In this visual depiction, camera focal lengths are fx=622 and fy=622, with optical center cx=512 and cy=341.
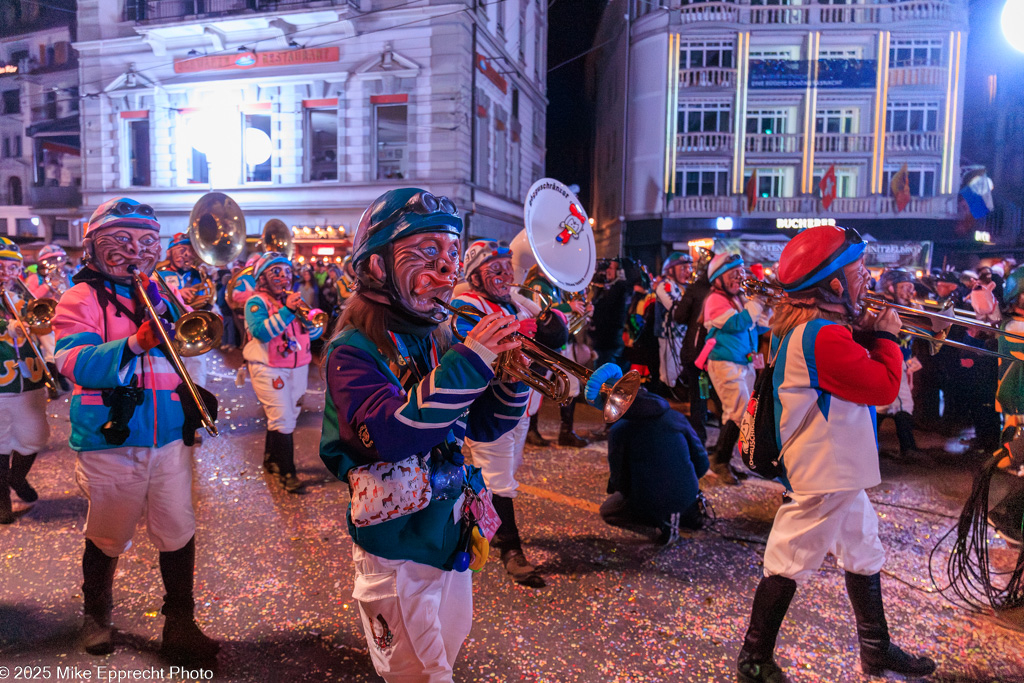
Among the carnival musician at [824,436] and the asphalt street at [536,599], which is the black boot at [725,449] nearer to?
the asphalt street at [536,599]

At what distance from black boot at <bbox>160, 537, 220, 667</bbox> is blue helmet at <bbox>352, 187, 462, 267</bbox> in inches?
85.0

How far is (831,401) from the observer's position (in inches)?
109

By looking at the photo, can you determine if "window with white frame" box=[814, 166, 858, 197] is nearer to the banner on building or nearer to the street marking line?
the banner on building

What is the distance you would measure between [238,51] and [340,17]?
3994 mm

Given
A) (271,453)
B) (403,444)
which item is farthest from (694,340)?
(403,444)

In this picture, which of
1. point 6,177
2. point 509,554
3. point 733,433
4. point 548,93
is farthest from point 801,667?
point 6,177

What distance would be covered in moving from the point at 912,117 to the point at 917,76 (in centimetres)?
150

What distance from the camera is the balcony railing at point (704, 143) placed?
25.3 meters

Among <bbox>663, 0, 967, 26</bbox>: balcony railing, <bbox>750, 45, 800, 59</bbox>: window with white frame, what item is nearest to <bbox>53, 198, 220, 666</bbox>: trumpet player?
<bbox>663, 0, 967, 26</bbox>: balcony railing

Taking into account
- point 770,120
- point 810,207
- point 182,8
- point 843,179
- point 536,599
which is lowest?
Result: point 536,599

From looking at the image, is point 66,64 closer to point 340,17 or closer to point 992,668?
point 340,17

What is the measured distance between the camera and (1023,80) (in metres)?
24.6

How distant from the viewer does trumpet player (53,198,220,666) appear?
2.81 metres

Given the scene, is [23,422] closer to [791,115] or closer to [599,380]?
[599,380]
